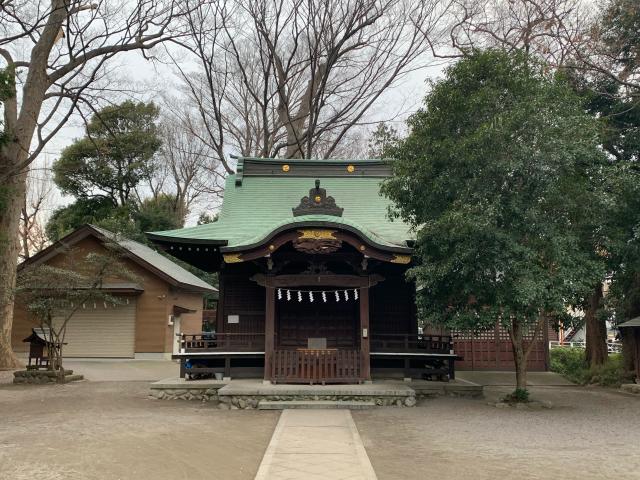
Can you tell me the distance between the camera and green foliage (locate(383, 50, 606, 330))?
32.8 ft

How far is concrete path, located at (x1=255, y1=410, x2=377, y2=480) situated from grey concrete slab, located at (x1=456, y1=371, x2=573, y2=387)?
843cm

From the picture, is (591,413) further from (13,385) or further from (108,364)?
(108,364)

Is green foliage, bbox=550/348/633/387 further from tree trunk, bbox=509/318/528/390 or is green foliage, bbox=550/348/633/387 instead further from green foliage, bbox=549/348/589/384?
tree trunk, bbox=509/318/528/390

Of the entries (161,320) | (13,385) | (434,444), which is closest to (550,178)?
(434,444)

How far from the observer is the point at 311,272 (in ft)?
41.8

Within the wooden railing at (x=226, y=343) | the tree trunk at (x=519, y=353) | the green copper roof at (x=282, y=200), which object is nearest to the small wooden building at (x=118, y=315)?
the green copper roof at (x=282, y=200)

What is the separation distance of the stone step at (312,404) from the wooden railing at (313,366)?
2.93 feet

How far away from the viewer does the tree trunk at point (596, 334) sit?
1741cm

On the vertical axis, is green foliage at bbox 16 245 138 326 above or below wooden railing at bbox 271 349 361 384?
above

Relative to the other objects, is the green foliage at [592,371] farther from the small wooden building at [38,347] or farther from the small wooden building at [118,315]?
the small wooden building at [38,347]

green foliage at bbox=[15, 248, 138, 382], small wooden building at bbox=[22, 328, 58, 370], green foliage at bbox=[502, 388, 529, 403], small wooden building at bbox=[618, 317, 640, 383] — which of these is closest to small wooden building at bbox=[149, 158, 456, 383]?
green foliage at bbox=[502, 388, 529, 403]

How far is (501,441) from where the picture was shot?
25.6 ft

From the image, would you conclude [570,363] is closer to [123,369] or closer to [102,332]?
[123,369]

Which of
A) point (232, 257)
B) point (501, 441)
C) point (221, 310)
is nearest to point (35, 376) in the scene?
point (221, 310)
